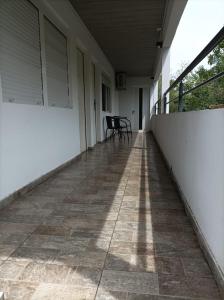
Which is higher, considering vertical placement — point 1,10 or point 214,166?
point 1,10

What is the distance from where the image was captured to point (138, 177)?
11.1ft

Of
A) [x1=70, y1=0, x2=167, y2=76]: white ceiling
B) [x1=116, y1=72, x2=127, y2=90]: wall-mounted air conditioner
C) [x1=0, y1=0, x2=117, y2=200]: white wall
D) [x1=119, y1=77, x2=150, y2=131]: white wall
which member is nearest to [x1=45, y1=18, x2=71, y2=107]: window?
[x1=0, y1=0, x2=117, y2=200]: white wall

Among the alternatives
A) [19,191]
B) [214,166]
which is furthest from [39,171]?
[214,166]

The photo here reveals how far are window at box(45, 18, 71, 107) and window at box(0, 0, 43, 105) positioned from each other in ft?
1.03

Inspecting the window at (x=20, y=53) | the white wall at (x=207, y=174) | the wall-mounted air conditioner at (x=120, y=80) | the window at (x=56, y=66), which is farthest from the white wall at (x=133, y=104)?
the white wall at (x=207, y=174)

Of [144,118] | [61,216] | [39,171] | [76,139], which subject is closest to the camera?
[61,216]

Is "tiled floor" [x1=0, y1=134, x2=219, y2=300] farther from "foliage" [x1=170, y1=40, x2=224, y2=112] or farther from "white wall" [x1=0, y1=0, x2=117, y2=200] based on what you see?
"foliage" [x1=170, y1=40, x2=224, y2=112]

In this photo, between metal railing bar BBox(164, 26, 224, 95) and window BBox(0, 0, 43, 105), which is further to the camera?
window BBox(0, 0, 43, 105)

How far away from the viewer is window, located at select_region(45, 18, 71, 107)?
3336 mm

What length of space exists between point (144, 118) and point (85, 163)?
7.90 m

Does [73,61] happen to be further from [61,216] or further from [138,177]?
[61,216]

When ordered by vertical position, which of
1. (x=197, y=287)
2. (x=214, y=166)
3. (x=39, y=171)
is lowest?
(x=197, y=287)

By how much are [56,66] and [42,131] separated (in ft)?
3.56

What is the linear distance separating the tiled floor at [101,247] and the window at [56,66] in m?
1.39
